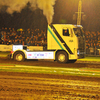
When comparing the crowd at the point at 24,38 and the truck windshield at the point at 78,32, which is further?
the crowd at the point at 24,38

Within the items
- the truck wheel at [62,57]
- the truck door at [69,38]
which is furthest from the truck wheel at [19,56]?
the truck door at [69,38]

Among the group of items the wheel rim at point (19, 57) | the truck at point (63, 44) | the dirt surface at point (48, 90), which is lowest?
the dirt surface at point (48, 90)

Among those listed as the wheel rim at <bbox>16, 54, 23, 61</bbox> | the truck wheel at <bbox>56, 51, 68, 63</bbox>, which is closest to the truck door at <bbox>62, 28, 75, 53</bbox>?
the truck wheel at <bbox>56, 51, 68, 63</bbox>

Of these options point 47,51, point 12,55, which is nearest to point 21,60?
point 12,55

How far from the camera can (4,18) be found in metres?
38.6

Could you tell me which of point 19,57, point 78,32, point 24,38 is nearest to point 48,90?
point 78,32

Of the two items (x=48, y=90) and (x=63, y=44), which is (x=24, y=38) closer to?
(x=63, y=44)

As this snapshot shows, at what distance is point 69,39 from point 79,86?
7686 mm

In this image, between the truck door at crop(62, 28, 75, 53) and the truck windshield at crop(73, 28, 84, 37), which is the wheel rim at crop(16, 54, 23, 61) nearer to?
the truck door at crop(62, 28, 75, 53)

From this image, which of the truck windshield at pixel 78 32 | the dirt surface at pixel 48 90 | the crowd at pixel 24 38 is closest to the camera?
the dirt surface at pixel 48 90

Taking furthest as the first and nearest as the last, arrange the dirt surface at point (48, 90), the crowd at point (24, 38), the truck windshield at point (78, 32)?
the crowd at point (24, 38) < the truck windshield at point (78, 32) < the dirt surface at point (48, 90)

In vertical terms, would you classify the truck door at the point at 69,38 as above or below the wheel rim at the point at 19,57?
above

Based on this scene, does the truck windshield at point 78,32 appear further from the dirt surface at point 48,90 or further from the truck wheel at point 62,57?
the dirt surface at point 48,90

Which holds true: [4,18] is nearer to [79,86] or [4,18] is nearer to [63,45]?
[63,45]
